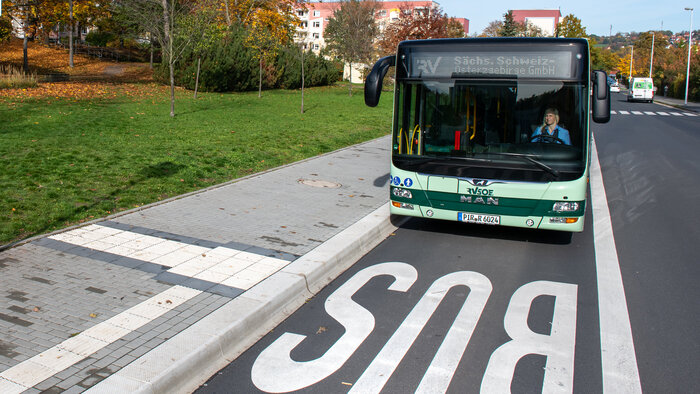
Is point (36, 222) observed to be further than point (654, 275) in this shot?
Yes

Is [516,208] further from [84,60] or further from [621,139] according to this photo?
[84,60]

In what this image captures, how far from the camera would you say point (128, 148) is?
44.2 feet

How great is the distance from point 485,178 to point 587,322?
2594 millimetres

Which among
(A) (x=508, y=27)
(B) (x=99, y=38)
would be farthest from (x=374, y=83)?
(A) (x=508, y=27)

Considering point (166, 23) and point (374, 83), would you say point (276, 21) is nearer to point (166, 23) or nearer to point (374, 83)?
point (166, 23)

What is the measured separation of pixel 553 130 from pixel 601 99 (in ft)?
2.38

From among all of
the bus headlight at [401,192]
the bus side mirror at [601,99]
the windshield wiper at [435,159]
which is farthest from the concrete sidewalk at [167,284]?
the bus side mirror at [601,99]

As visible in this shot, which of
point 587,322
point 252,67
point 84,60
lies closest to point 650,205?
point 587,322

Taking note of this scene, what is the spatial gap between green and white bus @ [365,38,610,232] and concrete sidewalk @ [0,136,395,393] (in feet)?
3.98

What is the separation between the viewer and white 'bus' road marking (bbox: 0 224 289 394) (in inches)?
161

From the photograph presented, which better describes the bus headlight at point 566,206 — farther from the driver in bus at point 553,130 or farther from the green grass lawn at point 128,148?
the green grass lawn at point 128,148

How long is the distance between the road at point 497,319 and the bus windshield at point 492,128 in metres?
1.09

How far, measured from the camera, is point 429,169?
7918 mm

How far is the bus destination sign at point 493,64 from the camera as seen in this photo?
7.44 metres
